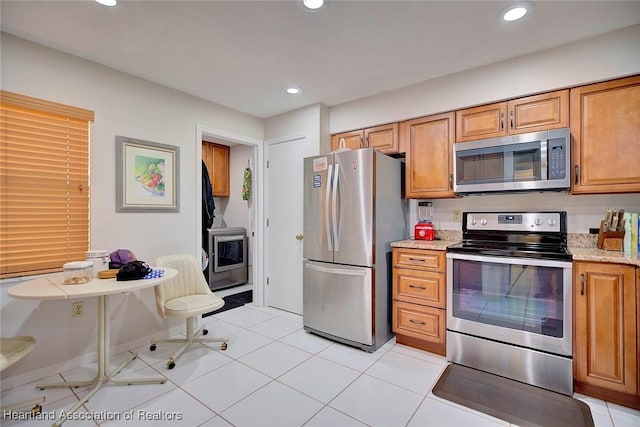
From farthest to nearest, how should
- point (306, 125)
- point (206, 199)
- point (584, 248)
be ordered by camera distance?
point (206, 199)
point (306, 125)
point (584, 248)

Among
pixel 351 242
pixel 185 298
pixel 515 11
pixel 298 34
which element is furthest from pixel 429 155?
pixel 185 298

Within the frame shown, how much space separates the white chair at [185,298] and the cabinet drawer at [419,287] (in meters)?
1.60

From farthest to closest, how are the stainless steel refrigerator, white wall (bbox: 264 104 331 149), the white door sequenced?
the white door → white wall (bbox: 264 104 331 149) → the stainless steel refrigerator

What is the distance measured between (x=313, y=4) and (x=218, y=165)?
368cm

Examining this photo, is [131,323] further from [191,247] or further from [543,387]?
[543,387]

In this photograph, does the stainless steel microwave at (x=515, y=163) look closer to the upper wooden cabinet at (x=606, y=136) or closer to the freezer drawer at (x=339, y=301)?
the upper wooden cabinet at (x=606, y=136)

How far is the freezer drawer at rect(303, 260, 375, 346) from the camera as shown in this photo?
262 centimetres

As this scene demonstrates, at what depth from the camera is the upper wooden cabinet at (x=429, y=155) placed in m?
2.73

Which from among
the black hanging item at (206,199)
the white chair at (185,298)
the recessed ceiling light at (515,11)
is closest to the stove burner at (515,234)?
the recessed ceiling light at (515,11)

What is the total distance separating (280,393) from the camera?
2.01 m

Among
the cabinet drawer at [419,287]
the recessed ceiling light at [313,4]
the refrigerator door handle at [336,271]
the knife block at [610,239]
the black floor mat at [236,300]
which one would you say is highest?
the recessed ceiling light at [313,4]

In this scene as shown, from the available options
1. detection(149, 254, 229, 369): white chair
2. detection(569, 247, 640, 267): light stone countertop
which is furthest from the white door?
detection(569, 247, 640, 267): light stone countertop

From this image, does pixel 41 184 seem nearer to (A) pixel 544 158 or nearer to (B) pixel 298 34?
(B) pixel 298 34

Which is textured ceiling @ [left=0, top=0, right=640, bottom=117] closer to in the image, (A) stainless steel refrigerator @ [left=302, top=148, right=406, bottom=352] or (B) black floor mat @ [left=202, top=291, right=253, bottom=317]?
(A) stainless steel refrigerator @ [left=302, top=148, right=406, bottom=352]
